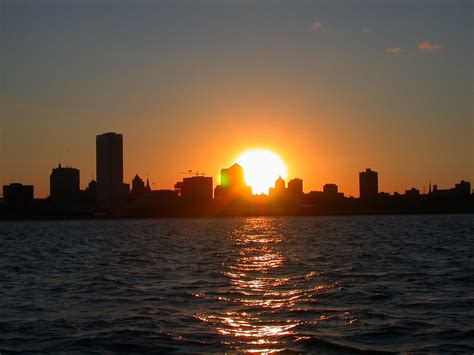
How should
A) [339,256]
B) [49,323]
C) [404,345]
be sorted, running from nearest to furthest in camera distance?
[404,345], [49,323], [339,256]

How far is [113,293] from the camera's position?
31.0 meters

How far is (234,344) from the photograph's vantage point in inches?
788

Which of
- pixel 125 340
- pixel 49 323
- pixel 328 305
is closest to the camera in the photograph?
pixel 125 340

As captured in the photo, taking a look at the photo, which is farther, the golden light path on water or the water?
the golden light path on water

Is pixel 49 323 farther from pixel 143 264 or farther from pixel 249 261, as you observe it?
pixel 249 261

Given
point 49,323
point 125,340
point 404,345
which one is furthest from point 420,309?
point 49,323

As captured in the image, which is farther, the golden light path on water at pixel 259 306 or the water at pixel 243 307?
the golden light path on water at pixel 259 306

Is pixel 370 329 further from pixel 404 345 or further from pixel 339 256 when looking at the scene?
pixel 339 256

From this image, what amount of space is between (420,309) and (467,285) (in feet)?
25.4

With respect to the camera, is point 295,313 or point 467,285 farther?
point 467,285

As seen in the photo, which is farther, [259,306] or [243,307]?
[259,306]

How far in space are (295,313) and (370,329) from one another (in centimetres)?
365

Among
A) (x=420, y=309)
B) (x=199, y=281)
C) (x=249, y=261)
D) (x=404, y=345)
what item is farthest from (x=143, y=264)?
(x=404, y=345)

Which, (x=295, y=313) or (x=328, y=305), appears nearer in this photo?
(x=295, y=313)
